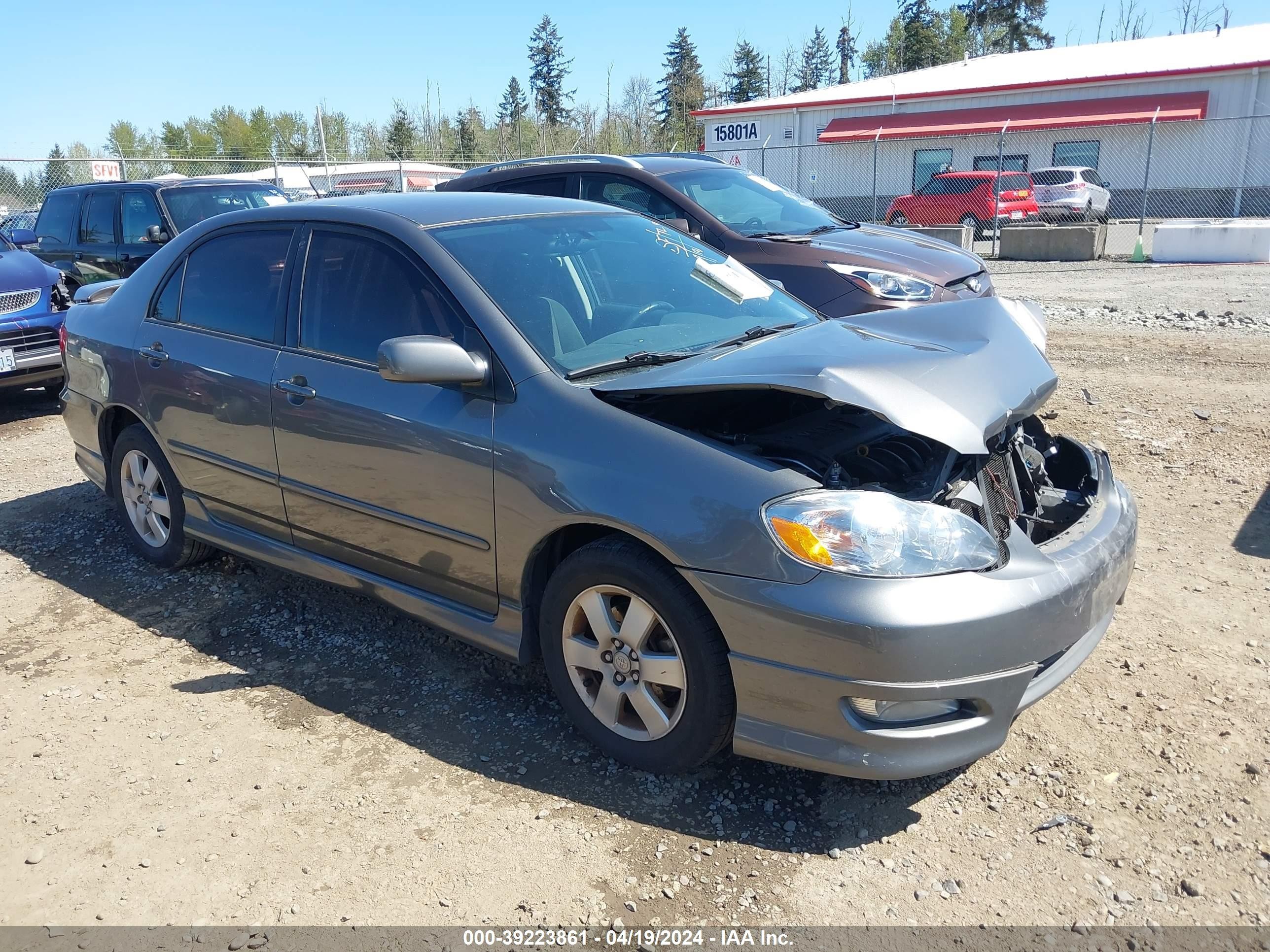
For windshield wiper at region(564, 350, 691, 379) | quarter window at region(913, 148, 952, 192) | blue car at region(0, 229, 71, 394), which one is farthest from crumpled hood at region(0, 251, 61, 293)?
quarter window at region(913, 148, 952, 192)

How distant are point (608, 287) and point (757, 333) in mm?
594

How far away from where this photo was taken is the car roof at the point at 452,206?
379cm

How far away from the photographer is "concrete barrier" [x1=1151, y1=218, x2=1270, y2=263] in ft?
54.1

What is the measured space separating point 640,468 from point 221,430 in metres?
2.19

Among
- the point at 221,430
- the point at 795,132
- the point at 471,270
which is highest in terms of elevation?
the point at 795,132

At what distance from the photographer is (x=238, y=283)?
167 inches

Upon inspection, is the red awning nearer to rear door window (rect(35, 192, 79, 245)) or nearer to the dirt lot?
rear door window (rect(35, 192, 79, 245))

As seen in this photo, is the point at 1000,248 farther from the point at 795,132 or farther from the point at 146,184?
the point at 795,132

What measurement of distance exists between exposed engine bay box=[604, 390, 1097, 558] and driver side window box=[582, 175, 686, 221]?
459cm

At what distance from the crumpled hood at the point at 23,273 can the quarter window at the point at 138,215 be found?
179 cm

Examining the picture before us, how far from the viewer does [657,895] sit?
8.50 ft

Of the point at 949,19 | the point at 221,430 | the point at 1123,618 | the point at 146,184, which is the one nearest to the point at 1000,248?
the point at 146,184

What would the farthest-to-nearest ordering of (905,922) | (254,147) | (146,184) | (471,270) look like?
(254,147)
(146,184)
(471,270)
(905,922)

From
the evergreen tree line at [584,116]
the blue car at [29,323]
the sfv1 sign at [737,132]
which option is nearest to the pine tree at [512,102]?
the evergreen tree line at [584,116]
